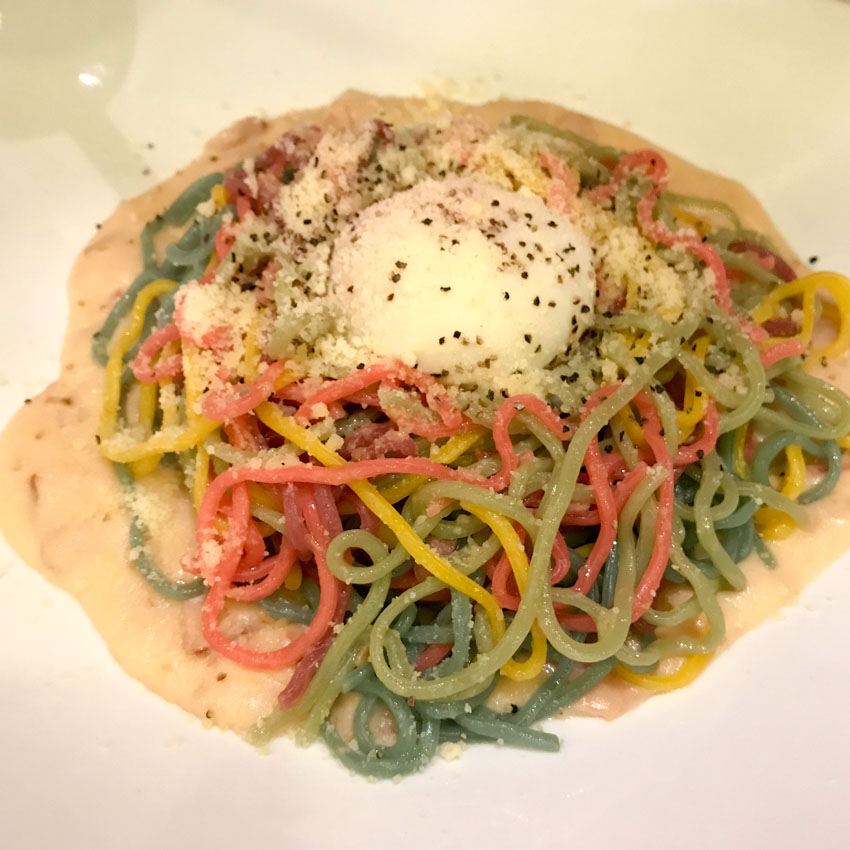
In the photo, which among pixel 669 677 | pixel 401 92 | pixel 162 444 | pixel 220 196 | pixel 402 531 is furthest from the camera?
pixel 401 92

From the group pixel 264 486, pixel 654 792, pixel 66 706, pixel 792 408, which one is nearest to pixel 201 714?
pixel 66 706

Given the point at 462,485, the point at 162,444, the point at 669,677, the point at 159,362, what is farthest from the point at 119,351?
the point at 669,677

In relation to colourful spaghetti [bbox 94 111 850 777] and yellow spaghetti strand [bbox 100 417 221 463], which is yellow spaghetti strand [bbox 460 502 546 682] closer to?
colourful spaghetti [bbox 94 111 850 777]

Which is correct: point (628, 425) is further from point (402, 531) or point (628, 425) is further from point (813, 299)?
point (813, 299)

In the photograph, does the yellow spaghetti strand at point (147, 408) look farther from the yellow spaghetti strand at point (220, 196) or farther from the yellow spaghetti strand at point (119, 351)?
the yellow spaghetti strand at point (220, 196)

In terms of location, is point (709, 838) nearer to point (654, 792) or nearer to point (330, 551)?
point (654, 792)
